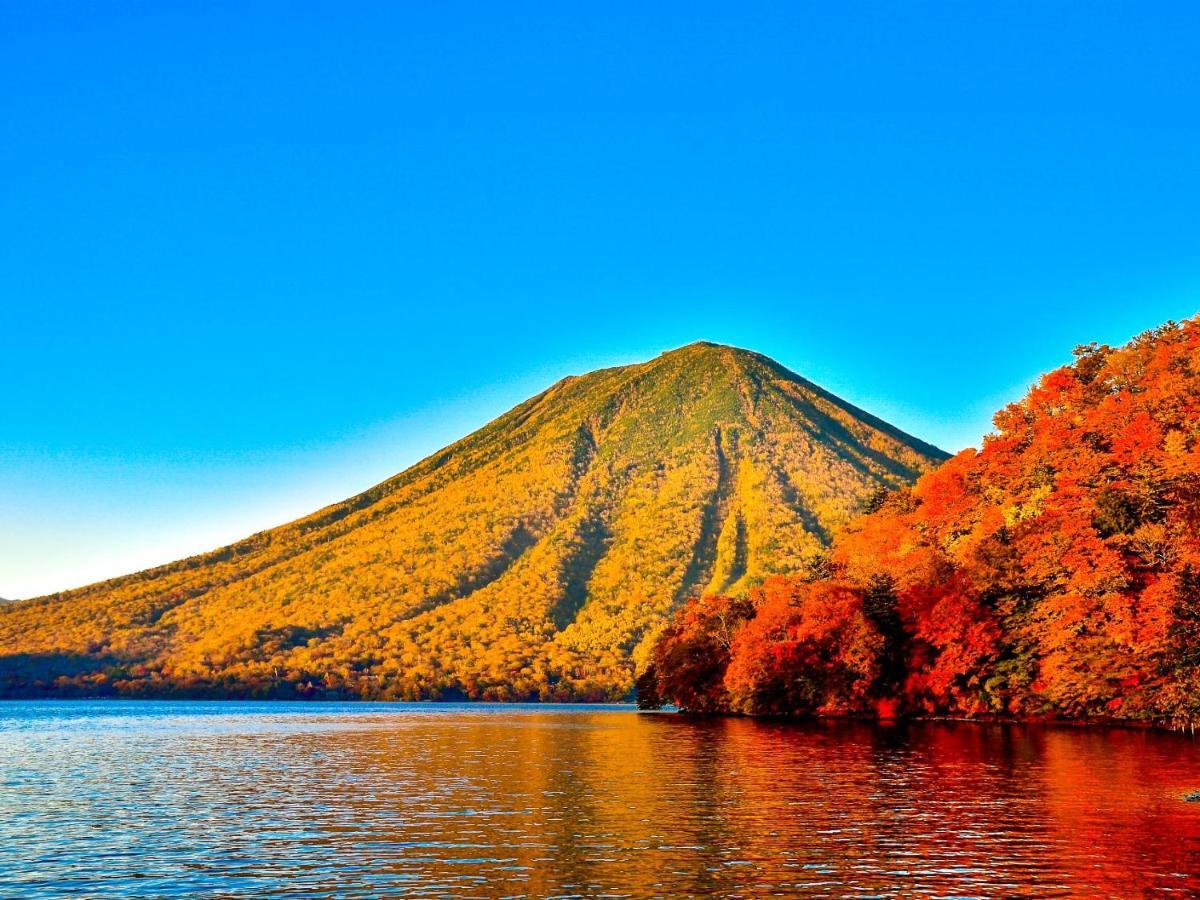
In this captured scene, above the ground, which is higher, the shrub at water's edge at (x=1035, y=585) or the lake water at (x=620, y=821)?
the shrub at water's edge at (x=1035, y=585)

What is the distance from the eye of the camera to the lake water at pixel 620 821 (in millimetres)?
24703

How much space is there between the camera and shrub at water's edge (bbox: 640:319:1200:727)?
73.2 meters

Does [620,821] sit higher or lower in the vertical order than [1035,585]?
lower

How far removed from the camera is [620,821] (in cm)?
3438

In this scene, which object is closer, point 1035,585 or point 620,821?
point 620,821

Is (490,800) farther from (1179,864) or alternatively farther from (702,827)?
(1179,864)

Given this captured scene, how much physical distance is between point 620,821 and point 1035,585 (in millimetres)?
58137

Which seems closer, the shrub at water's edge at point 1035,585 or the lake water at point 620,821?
the lake water at point 620,821

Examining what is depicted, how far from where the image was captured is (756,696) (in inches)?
4222

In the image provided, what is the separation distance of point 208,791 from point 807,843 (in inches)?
978

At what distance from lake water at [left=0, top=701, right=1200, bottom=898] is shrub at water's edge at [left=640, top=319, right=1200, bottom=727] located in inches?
399

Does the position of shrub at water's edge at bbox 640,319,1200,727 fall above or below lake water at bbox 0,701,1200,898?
above

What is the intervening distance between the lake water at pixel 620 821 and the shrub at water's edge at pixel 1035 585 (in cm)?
1014

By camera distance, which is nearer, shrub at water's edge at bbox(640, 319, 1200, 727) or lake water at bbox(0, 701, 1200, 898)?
lake water at bbox(0, 701, 1200, 898)
